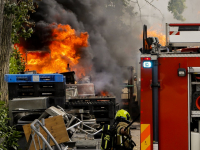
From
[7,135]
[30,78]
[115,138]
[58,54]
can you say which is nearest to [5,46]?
[30,78]

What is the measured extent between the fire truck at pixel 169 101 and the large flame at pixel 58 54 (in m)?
15.8

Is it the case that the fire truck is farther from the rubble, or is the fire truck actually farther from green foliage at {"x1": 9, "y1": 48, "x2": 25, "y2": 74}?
green foliage at {"x1": 9, "y1": 48, "x2": 25, "y2": 74}

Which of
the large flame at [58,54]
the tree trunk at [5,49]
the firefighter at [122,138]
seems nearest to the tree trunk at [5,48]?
the tree trunk at [5,49]

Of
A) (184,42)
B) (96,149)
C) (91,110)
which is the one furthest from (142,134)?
(91,110)

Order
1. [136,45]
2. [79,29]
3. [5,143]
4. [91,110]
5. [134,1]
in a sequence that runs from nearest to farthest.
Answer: [5,143] < [91,110] < [79,29] < [136,45] < [134,1]

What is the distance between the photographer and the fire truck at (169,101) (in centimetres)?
396

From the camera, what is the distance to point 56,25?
67.0 ft

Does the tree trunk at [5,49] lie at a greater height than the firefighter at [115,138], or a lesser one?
greater

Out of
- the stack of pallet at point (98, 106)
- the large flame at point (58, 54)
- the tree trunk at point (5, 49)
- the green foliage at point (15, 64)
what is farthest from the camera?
the large flame at point (58, 54)

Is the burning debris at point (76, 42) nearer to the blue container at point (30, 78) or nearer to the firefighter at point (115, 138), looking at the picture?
Answer: the blue container at point (30, 78)

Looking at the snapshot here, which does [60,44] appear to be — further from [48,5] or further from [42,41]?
[48,5]

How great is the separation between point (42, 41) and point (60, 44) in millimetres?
1275

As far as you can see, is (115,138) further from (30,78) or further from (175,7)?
(175,7)

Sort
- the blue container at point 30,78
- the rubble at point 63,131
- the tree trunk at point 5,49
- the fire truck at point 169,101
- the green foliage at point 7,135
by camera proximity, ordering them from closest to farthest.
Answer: the fire truck at point 169,101, the rubble at point 63,131, the green foliage at point 7,135, the blue container at point 30,78, the tree trunk at point 5,49
